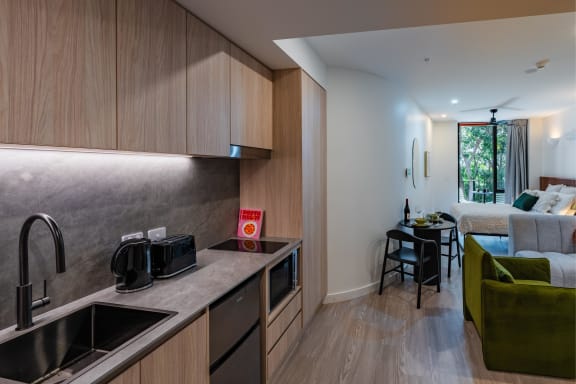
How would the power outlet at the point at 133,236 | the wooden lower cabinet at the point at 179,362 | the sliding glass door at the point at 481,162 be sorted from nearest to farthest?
the wooden lower cabinet at the point at 179,362
the power outlet at the point at 133,236
the sliding glass door at the point at 481,162

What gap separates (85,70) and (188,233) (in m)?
1.29

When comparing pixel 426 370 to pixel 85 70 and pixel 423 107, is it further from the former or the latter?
pixel 423 107

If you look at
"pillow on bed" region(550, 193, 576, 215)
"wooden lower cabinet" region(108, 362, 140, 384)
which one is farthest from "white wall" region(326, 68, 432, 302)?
"pillow on bed" region(550, 193, 576, 215)

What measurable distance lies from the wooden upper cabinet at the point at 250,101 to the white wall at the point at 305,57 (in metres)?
0.26

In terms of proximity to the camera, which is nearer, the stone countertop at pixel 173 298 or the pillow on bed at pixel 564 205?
A: the stone countertop at pixel 173 298

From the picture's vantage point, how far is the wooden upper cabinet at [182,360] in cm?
117

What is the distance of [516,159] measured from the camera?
805 centimetres

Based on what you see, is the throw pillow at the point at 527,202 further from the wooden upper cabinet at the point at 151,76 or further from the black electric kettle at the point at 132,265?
the black electric kettle at the point at 132,265

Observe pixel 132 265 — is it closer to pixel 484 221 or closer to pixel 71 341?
pixel 71 341

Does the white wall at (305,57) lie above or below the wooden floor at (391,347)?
above

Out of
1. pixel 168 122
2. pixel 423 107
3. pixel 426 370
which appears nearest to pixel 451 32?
pixel 168 122

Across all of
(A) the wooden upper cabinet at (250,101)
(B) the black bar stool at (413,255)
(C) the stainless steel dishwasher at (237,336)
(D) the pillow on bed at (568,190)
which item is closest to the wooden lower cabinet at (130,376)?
(C) the stainless steel dishwasher at (237,336)

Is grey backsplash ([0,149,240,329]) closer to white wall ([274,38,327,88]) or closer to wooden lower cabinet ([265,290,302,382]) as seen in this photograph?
wooden lower cabinet ([265,290,302,382])

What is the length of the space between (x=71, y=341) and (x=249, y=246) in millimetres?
1340
